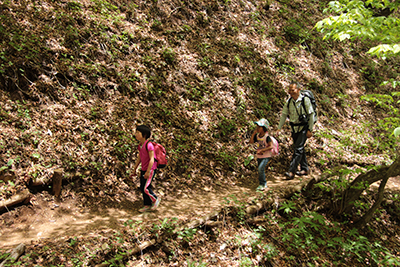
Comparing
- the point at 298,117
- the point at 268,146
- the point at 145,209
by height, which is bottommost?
the point at 145,209

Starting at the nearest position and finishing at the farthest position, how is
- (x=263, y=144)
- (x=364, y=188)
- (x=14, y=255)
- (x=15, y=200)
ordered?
(x=14, y=255) → (x=15, y=200) → (x=364, y=188) → (x=263, y=144)

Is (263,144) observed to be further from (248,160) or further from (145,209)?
(145,209)

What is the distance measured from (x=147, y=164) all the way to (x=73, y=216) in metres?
1.59

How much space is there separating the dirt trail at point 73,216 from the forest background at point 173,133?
0.25 ft

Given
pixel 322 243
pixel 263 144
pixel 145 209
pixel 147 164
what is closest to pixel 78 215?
pixel 145 209

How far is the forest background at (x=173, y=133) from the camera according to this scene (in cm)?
402

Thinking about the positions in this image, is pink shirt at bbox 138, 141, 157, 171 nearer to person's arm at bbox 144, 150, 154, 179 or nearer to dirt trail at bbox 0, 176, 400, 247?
person's arm at bbox 144, 150, 154, 179

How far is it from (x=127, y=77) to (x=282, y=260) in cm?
596

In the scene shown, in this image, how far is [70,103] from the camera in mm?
5586

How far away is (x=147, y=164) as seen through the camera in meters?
4.41

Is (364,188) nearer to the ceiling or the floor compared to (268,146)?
nearer to the floor

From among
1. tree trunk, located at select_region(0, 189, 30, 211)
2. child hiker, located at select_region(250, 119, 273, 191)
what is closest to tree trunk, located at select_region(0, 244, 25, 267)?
tree trunk, located at select_region(0, 189, 30, 211)

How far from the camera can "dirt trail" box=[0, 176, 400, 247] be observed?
361cm

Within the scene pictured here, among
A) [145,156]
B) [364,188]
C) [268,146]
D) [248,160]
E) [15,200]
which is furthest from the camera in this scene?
[248,160]
